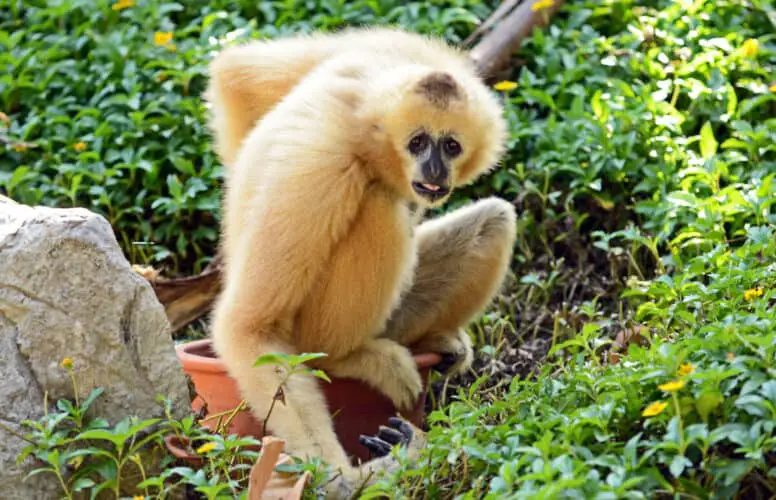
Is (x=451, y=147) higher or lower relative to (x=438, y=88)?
lower

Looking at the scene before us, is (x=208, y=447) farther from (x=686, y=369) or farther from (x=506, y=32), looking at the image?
(x=506, y=32)

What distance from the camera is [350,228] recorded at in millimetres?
4598

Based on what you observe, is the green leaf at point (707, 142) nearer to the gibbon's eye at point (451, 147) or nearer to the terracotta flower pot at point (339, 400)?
the gibbon's eye at point (451, 147)

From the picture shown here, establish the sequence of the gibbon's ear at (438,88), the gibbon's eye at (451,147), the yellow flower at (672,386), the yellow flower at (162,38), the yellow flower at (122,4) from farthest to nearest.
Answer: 1. the yellow flower at (122,4)
2. the yellow flower at (162,38)
3. the gibbon's eye at (451,147)
4. the gibbon's ear at (438,88)
5. the yellow flower at (672,386)

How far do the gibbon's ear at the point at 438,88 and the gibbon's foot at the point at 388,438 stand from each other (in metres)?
1.30

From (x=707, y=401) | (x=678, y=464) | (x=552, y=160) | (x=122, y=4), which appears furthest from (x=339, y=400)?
(x=122, y=4)

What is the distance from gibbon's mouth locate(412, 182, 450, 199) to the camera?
465 centimetres

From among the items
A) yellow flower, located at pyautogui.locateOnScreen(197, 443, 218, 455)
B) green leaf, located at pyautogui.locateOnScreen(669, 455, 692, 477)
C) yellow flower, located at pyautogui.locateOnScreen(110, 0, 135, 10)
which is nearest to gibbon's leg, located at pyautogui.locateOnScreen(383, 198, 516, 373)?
yellow flower, located at pyautogui.locateOnScreen(197, 443, 218, 455)

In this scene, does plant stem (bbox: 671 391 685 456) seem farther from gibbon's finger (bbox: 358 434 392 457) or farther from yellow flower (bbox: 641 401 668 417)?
gibbon's finger (bbox: 358 434 392 457)

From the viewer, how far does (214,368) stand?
4648 mm

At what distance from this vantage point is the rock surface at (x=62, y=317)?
149 inches

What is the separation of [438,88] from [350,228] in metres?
0.68

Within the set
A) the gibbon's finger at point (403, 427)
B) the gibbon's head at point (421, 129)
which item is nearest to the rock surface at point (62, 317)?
the gibbon's finger at point (403, 427)

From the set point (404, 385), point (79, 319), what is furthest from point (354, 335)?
point (79, 319)
